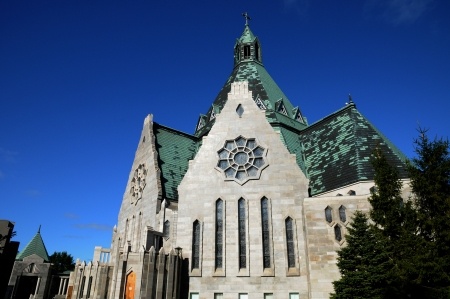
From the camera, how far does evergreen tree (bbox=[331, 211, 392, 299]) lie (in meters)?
19.4

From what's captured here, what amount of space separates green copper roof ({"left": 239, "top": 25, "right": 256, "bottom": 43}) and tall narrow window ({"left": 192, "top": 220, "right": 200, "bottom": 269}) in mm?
36129

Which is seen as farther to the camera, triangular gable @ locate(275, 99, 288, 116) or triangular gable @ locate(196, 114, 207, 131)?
triangular gable @ locate(196, 114, 207, 131)

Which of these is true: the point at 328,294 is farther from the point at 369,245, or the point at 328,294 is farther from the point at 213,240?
the point at 213,240

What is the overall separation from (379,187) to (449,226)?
4576 millimetres

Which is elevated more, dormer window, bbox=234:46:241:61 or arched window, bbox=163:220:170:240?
dormer window, bbox=234:46:241:61

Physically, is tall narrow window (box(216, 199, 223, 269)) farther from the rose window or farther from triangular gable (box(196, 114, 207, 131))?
triangular gable (box(196, 114, 207, 131))

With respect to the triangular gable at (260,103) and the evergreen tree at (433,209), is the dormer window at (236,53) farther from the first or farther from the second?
the evergreen tree at (433,209)

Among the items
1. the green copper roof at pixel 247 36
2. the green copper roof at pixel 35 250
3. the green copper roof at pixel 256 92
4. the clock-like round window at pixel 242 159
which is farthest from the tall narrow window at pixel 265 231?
the green copper roof at pixel 35 250

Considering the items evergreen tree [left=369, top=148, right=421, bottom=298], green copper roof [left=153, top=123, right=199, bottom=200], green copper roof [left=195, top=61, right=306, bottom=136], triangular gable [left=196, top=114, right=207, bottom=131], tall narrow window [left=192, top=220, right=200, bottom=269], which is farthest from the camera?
triangular gable [left=196, top=114, right=207, bottom=131]

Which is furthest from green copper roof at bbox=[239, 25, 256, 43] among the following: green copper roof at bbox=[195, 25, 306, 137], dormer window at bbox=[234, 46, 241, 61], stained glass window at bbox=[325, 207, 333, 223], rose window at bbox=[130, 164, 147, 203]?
stained glass window at bbox=[325, 207, 333, 223]

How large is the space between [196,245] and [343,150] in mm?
14825

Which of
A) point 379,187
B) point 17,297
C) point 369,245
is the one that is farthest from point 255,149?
point 17,297

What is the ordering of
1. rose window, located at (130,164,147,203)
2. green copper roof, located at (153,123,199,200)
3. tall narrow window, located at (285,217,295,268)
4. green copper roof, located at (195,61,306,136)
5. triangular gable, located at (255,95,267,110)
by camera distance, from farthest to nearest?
green copper roof, located at (195,61,306,136) → triangular gable, located at (255,95,267,110) → rose window, located at (130,164,147,203) → green copper roof, located at (153,123,199,200) → tall narrow window, located at (285,217,295,268)

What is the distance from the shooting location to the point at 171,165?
3534 cm
